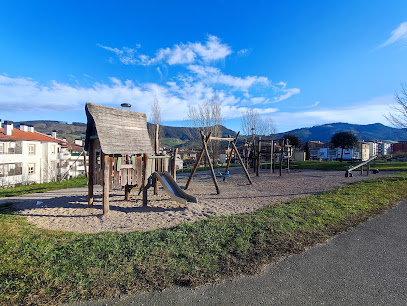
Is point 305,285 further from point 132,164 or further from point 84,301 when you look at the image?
point 132,164

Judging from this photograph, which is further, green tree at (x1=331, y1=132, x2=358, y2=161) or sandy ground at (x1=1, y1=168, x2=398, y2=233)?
green tree at (x1=331, y1=132, x2=358, y2=161)

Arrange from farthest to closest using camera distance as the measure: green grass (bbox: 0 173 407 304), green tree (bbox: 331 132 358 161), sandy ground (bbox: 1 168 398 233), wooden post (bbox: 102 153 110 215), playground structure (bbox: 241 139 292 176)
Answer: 1. green tree (bbox: 331 132 358 161)
2. playground structure (bbox: 241 139 292 176)
3. wooden post (bbox: 102 153 110 215)
4. sandy ground (bbox: 1 168 398 233)
5. green grass (bbox: 0 173 407 304)

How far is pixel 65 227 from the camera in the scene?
5.89m

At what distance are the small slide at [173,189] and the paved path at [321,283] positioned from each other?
4.23 meters

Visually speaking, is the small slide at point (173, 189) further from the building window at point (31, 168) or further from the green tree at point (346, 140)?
the green tree at point (346, 140)

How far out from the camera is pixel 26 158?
29.3 m

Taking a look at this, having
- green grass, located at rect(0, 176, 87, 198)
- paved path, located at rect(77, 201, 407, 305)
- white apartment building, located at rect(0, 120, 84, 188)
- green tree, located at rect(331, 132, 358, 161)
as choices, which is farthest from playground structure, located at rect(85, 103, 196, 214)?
green tree, located at rect(331, 132, 358, 161)

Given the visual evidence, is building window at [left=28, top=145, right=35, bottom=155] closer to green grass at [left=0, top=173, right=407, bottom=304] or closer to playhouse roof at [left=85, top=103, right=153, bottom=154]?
playhouse roof at [left=85, top=103, right=153, bottom=154]

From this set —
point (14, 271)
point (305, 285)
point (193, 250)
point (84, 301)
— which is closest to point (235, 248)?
point (193, 250)

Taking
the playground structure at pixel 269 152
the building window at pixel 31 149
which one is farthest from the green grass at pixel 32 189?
the building window at pixel 31 149

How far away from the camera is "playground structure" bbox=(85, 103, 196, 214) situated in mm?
7105

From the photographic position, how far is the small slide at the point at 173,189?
745 cm

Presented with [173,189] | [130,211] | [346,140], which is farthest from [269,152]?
[346,140]

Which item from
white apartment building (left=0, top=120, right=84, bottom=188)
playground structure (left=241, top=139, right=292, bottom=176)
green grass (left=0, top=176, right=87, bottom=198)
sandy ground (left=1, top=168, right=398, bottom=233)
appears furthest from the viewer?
white apartment building (left=0, top=120, right=84, bottom=188)
